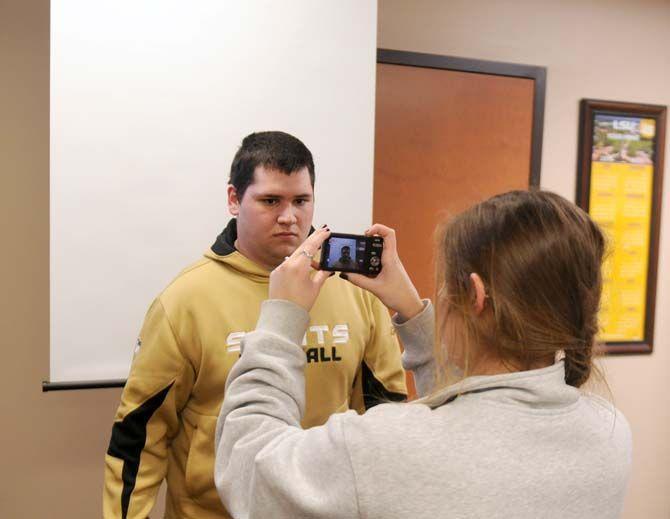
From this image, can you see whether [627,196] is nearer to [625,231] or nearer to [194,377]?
[625,231]

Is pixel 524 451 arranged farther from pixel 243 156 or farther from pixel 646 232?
pixel 646 232

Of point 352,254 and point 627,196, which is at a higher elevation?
point 627,196

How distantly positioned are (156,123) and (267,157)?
0.54m

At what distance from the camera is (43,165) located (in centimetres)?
191

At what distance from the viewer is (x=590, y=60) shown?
245cm

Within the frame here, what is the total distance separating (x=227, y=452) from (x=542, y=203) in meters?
0.51

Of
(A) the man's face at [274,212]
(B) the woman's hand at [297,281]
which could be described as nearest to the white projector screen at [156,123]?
(A) the man's face at [274,212]

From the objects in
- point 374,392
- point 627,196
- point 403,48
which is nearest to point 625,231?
point 627,196

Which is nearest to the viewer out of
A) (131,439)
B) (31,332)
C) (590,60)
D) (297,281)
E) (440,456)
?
(440,456)

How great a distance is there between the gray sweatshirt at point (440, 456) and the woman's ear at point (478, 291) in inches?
3.5

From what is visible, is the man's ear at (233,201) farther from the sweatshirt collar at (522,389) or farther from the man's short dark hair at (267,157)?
the sweatshirt collar at (522,389)

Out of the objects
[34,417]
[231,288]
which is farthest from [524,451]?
[34,417]

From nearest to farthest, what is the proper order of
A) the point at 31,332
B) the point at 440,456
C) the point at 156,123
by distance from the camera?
the point at 440,456
the point at 156,123
the point at 31,332

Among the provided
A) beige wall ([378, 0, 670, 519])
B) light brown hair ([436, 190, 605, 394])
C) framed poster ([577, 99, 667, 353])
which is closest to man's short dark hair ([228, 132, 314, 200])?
light brown hair ([436, 190, 605, 394])
